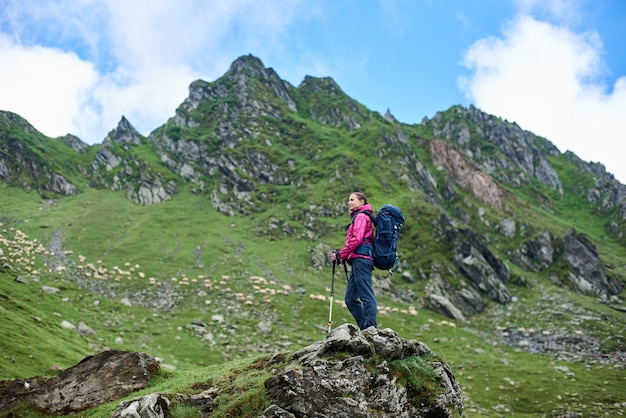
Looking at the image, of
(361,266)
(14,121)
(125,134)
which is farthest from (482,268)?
(14,121)

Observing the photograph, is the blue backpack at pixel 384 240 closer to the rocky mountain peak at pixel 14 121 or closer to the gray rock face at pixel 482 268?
the gray rock face at pixel 482 268

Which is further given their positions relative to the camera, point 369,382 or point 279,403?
point 369,382

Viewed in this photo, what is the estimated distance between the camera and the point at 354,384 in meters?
10.4

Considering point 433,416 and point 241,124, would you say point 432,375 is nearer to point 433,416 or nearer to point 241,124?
point 433,416

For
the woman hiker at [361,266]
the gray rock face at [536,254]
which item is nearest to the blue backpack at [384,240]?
the woman hiker at [361,266]

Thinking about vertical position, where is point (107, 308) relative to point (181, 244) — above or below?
below

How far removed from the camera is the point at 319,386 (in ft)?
32.8

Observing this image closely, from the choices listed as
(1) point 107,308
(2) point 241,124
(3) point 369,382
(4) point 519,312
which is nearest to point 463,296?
(4) point 519,312

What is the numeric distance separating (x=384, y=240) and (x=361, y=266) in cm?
126

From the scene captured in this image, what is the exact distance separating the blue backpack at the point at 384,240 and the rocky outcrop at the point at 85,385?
1042cm

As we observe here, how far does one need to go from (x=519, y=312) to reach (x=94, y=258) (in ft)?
237

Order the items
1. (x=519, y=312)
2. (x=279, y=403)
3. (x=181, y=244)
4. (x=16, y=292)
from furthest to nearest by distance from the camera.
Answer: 1. (x=181, y=244)
2. (x=519, y=312)
3. (x=16, y=292)
4. (x=279, y=403)

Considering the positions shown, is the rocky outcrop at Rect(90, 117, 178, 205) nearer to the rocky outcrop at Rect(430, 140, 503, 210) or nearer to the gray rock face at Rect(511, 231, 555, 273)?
the rocky outcrop at Rect(430, 140, 503, 210)

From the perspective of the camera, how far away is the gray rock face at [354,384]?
9703mm
